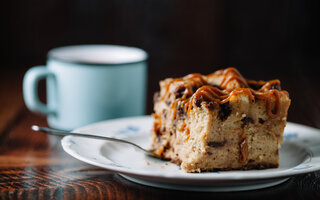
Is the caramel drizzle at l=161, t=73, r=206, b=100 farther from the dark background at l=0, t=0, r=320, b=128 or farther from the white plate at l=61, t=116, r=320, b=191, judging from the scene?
the dark background at l=0, t=0, r=320, b=128

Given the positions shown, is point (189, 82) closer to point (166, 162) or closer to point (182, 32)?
point (166, 162)

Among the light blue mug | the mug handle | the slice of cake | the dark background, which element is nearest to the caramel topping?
the slice of cake

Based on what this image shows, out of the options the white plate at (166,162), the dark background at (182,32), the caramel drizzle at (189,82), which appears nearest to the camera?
the white plate at (166,162)

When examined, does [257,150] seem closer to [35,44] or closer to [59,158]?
[59,158]

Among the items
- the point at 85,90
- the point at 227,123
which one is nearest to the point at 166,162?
the point at 227,123

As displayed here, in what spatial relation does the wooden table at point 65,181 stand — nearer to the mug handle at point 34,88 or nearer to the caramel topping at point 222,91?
the mug handle at point 34,88

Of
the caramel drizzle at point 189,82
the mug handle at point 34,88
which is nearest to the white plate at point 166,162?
the caramel drizzle at point 189,82
